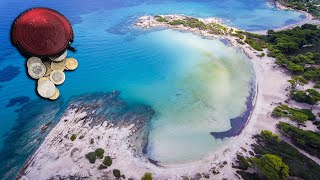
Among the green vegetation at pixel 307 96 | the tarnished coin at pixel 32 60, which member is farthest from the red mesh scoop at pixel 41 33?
the green vegetation at pixel 307 96

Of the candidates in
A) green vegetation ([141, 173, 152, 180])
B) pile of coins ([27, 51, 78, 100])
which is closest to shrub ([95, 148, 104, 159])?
green vegetation ([141, 173, 152, 180])

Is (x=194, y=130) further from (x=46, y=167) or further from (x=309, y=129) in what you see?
(x=46, y=167)

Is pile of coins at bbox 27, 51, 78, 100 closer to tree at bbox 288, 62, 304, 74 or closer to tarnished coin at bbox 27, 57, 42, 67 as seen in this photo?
tarnished coin at bbox 27, 57, 42, 67

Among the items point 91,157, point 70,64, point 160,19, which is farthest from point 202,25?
point 70,64

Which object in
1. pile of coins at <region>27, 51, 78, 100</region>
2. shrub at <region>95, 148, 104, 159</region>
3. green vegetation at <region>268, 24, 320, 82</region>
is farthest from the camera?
green vegetation at <region>268, 24, 320, 82</region>

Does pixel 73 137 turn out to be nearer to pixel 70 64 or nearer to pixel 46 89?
pixel 46 89

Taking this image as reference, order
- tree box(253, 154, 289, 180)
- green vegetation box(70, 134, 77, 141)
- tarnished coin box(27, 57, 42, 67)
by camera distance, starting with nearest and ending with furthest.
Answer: tarnished coin box(27, 57, 42, 67) < tree box(253, 154, 289, 180) < green vegetation box(70, 134, 77, 141)

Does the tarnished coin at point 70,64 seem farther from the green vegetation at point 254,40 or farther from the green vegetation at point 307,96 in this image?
the green vegetation at point 254,40
